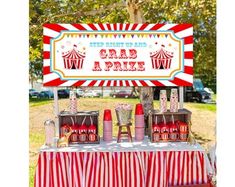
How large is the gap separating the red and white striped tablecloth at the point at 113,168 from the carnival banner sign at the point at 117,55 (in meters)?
0.69

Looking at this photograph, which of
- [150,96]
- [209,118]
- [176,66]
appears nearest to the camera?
[176,66]

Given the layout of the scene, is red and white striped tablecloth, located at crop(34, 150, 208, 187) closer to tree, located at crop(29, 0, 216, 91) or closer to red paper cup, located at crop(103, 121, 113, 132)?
red paper cup, located at crop(103, 121, 113, 132)

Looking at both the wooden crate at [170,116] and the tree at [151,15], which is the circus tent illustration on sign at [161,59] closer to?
the wooden crate at [170,116]

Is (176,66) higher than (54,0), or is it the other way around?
(54,0)

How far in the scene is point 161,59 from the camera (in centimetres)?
451

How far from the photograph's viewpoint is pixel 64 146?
172 inches

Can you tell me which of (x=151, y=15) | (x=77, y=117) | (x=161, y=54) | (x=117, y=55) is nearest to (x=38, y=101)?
(x=151, y=15)

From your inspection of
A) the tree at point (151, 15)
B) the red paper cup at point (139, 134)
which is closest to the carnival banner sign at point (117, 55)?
the red paper cup at point (139, 134)

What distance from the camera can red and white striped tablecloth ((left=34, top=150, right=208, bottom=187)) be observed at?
4.24m

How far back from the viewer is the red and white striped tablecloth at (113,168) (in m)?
4.24
